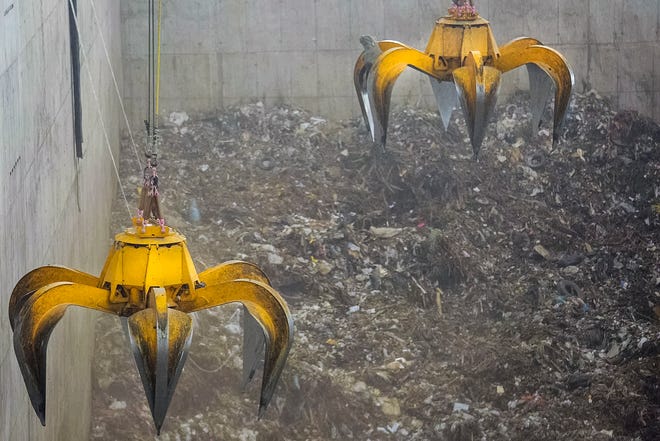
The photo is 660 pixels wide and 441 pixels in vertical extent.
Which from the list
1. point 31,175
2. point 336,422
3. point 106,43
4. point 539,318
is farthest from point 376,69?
point 106,43

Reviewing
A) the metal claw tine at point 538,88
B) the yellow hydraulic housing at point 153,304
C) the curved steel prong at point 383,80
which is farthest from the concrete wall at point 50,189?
the metal claw tine at point 538,88

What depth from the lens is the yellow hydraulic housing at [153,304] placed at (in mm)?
4695

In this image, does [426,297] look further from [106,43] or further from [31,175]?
[31,175]

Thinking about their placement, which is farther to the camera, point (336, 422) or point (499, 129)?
point (499, 129)

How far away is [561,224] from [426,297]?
2.12 m

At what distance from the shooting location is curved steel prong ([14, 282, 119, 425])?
4.73 metres

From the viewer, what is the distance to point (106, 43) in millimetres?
13906

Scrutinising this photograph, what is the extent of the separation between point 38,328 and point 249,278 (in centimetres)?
95

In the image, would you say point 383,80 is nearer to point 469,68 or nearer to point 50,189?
point 469,68

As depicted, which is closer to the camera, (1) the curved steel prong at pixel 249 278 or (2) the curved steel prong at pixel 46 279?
(2) the curved steel prong at pixel 46 279

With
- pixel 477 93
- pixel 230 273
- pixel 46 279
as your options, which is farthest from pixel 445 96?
pixel 46 279

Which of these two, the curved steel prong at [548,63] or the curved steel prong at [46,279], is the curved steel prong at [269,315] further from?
the curved steel prong at [548,63]

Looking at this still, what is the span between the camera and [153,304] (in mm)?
4836

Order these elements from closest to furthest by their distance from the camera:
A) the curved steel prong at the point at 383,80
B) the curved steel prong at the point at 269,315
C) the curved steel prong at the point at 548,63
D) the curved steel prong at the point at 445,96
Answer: the curved steel prong at the point at 269,315 → the curved steel prong at the point at 548,63 → the curved steel prong at the point at 383,80 → the curved steel prong at the point at 445,96
